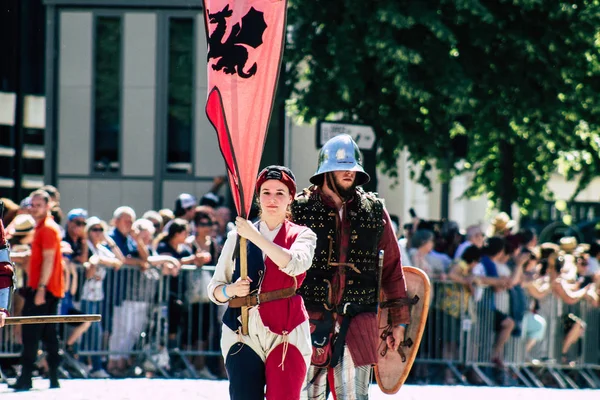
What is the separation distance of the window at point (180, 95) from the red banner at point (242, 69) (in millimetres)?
17313

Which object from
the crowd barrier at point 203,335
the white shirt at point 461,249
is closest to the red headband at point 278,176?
the crowd barrier at point 203,335

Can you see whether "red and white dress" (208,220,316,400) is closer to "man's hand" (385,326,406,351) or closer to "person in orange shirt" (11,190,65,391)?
"man's hand" (385,326,406,351)

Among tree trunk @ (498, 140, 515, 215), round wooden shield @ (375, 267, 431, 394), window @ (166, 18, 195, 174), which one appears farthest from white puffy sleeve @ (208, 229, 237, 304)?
window @ (166, 18, 195, 174)

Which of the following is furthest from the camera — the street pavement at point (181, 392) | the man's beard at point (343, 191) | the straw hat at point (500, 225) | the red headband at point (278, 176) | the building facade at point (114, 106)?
the building facade at point (114, 106)

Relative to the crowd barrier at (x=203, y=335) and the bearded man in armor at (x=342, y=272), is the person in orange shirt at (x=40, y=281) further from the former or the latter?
the bearded man in armor at (x=342, y=272)

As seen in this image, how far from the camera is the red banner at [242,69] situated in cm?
698

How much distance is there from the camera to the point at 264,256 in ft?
21.9

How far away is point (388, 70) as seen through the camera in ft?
56.5

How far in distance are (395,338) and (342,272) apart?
0.66m

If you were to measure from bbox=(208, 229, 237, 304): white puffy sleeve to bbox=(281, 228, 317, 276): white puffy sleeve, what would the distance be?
0.89ft

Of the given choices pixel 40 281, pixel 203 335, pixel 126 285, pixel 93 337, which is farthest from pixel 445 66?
pixel 40 281

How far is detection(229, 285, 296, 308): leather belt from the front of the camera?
6578 mm

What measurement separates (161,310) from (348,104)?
5.22 metres

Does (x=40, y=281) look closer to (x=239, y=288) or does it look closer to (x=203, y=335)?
(x=203, y=335)
